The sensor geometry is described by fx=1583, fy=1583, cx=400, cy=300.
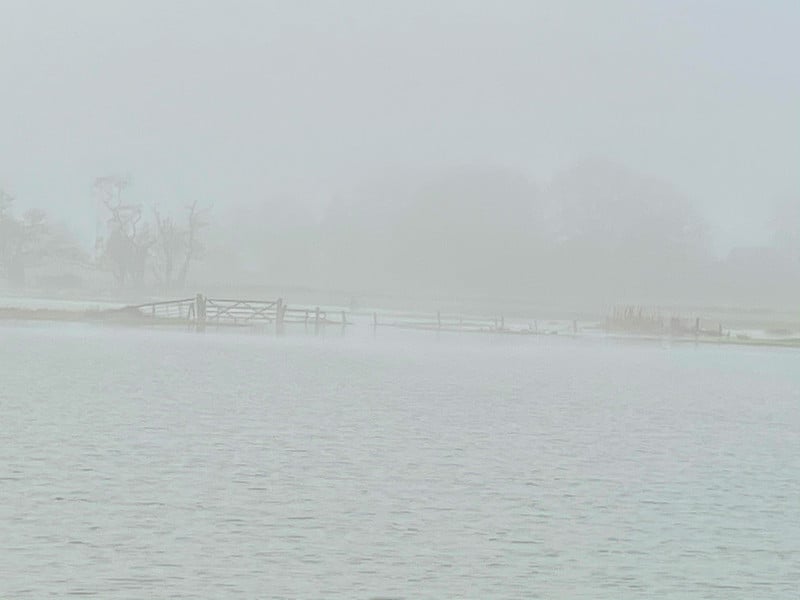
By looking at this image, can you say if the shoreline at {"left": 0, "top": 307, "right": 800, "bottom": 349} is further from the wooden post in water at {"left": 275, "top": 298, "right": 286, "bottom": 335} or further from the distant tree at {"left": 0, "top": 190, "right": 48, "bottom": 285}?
the distant tree at {"left": 0, "top": 190, "right": 48, "bottom": 285}

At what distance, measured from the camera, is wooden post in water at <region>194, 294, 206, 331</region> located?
10325cm

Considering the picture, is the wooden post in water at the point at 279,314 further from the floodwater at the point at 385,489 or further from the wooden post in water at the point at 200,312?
the floodwater at the point at 385,489

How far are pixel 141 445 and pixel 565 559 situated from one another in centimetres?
1379

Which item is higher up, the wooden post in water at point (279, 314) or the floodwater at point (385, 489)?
the wooden post in water at point (279, 314)

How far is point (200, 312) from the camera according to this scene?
104188 millimetres

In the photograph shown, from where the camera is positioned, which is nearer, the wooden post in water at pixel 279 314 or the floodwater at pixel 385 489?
the floodwater at pixel 385 489

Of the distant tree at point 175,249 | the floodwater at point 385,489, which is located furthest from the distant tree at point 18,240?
the floodwater at point 385,489

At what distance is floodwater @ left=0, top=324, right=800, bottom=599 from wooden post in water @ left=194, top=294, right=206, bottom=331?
137 ft

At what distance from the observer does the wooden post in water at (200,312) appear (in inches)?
4065

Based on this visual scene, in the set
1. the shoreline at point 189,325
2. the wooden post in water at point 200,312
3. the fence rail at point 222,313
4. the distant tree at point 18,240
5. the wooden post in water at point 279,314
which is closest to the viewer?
the wooden post in water at point 200,312

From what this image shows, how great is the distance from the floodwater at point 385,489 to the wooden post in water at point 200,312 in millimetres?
41808

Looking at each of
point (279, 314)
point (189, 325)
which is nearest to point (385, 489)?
point (279, 314)

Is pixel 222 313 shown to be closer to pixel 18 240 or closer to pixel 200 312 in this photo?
pixel 200 312

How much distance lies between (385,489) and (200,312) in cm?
7637
